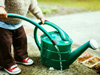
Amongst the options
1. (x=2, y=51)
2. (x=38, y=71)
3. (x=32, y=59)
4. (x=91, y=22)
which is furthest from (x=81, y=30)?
(x=2, y=51)

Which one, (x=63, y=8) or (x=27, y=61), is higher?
(x=63, y=8)

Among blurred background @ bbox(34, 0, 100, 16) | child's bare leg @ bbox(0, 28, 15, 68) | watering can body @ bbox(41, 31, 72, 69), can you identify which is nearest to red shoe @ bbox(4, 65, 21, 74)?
child's bare leg @ bbox(0, 28, 15, 68)

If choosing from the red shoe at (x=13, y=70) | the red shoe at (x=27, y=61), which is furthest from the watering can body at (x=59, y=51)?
the red shoe at (x=13, y=70)

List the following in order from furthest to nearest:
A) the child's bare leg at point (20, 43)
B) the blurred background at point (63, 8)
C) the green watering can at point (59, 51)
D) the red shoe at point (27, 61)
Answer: the blurred background at point (63, 8), the red shoe at point (27, 61), the child's bare leg at point (20, 43), the green watering can at point (59, 51)

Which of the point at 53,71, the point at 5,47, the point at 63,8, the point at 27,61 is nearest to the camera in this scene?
the point at 5,47

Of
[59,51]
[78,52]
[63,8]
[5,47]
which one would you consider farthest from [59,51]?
[63,8]

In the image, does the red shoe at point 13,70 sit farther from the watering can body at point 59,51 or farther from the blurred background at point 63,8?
the blurred background at point 63,8

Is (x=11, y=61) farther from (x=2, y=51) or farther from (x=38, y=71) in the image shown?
(x=38, y=71)

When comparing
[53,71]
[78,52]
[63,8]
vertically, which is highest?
[63,8]

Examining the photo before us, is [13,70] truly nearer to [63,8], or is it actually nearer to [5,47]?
[5,47]

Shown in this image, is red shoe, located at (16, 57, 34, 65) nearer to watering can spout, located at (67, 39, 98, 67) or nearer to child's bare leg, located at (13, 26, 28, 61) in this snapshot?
child's bare leg, located at (13, 26, 28, 61)

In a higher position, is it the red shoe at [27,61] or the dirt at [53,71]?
the red shoe at [27,61]

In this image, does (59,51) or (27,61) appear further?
(27,61)

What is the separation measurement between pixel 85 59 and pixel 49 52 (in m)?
0.64
